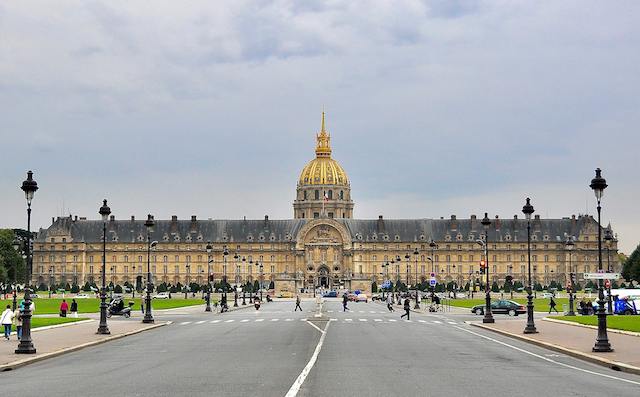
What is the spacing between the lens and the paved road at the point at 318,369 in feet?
63.3

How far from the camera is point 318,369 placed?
23.2 meters

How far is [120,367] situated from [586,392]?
11385 millimetres

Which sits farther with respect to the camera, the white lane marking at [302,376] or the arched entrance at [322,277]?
the arched entrance at [322,277]

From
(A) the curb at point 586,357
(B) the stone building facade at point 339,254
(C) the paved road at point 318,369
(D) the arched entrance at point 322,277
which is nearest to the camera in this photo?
(C) the paved road at point 318,369

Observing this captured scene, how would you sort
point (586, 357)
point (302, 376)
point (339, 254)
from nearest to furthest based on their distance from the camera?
point (302, 376) < point (586, 357) < point (339, 254)

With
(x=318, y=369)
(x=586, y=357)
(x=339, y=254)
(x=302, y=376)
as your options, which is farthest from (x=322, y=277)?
(x=302, y=376)

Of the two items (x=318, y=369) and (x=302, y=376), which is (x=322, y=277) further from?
(x=302, y=376)

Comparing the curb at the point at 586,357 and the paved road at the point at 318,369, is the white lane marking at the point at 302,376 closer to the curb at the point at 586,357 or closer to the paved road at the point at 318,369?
the paved road at the point at 318,369

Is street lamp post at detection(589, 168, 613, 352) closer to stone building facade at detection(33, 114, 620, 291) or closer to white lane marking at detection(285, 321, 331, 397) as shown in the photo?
white lane marking at detection(285, 321, 331, 397)

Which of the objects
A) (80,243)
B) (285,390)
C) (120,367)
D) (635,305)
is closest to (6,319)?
(120,367)

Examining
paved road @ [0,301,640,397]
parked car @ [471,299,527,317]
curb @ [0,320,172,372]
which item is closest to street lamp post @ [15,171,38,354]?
curb @ [0,320,172,372]

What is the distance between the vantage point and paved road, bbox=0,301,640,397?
63.3ft

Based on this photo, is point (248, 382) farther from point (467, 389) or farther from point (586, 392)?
point (586, 392)

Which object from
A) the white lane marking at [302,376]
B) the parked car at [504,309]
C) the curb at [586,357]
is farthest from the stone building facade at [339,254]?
the white lane marking at [302,376]
